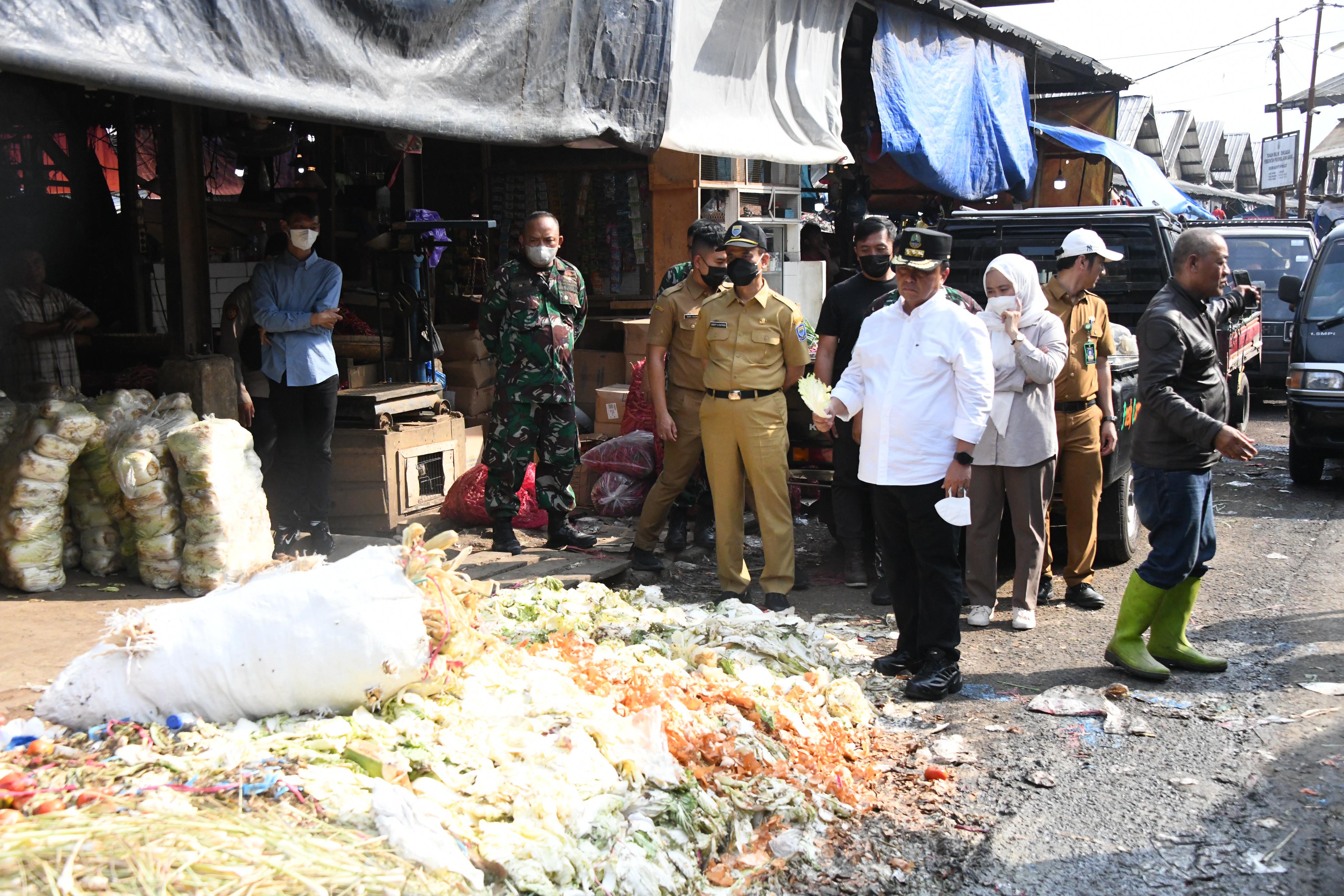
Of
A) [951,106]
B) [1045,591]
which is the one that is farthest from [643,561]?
[951,106]

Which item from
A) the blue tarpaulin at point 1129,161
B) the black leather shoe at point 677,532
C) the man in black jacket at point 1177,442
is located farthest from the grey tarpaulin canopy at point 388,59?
the blue tarpaulin at point 1129,161

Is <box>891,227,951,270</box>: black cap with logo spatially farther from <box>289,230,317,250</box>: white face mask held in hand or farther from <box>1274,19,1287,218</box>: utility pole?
<box>1274,19,1287,218</box>: utility pole

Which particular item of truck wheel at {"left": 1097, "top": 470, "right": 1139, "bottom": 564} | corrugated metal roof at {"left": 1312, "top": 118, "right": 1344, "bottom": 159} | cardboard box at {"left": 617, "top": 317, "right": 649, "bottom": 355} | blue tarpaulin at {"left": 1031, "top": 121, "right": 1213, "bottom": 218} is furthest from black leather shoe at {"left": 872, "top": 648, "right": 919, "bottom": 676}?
corrugated metal roof at {"left": 1312, "top": 118, "right": 1344, "bottom": 159}

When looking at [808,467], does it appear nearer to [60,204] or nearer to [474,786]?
[474,786]

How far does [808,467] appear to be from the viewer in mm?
7641

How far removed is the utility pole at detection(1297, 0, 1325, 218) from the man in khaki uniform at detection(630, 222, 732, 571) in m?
36.0

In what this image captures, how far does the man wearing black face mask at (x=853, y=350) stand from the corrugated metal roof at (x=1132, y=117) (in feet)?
Result: 78.4

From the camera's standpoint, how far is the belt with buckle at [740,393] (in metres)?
6.57

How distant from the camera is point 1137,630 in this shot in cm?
555

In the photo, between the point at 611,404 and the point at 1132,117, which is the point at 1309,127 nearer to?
the point at 1132,117

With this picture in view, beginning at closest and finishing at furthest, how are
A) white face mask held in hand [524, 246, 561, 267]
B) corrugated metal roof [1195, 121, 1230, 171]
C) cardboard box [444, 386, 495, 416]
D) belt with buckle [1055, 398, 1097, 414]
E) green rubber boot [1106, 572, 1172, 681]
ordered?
green rubber boot [1106, 572, 1172, 681], belt with buckle [1055, 398, 1097, 414], white face mask held in hand [524, 246, 561, 267], cardboard box [444, 386, 495, 416], corrugated metal roof [1195, 121, 1230, 171]

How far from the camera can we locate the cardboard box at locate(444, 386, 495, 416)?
10367 mm

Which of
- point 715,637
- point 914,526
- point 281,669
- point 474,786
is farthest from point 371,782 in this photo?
point 914,526

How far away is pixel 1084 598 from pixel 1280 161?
3489cm
